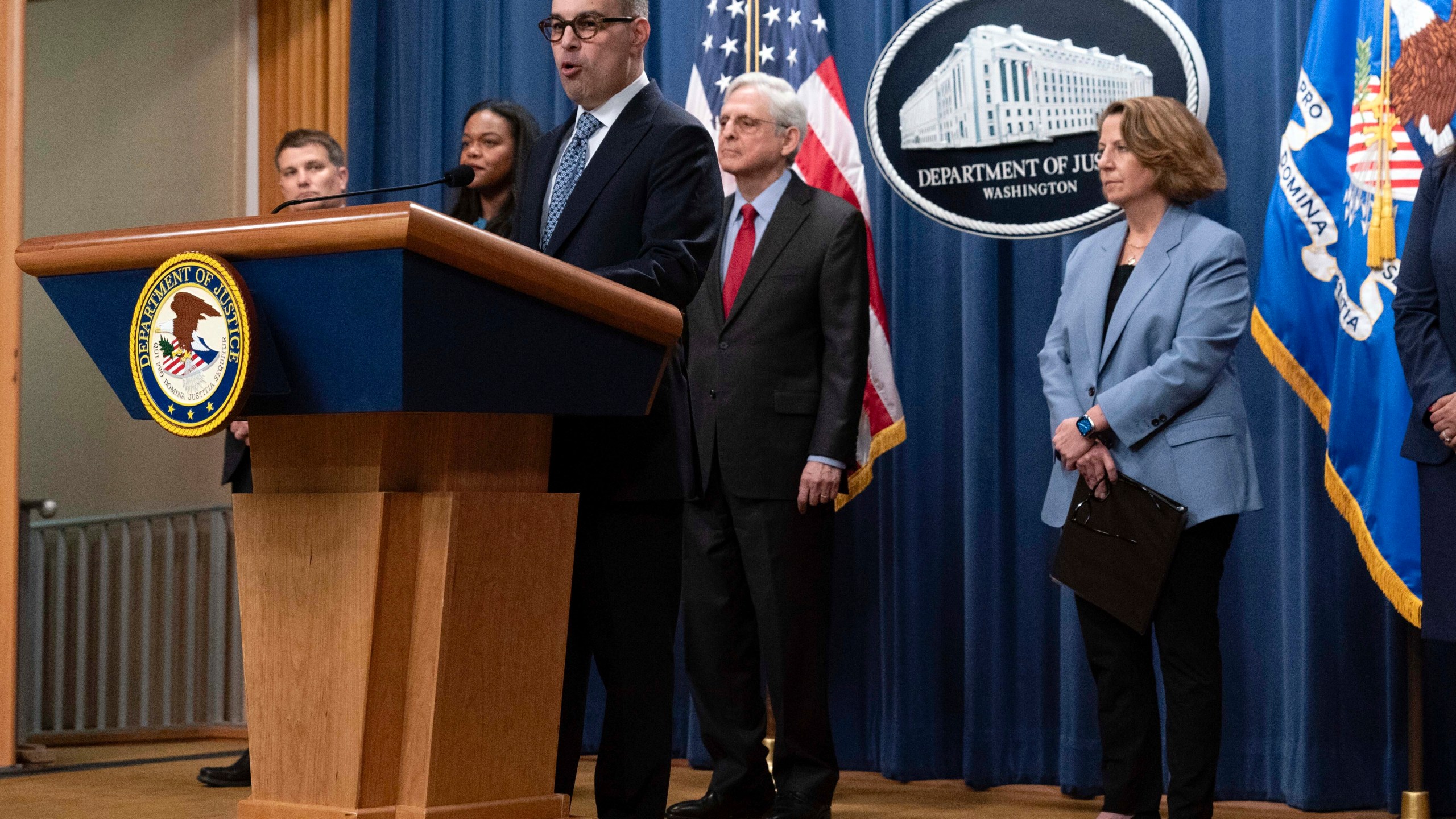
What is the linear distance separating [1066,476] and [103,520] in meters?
3.19

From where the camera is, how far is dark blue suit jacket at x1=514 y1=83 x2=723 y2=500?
173 cm

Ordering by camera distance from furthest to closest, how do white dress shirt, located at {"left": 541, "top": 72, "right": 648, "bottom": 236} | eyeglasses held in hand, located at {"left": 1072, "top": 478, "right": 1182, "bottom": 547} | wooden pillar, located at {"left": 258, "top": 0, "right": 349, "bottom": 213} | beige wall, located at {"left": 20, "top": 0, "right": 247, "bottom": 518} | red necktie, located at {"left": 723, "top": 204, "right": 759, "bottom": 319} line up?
beige wall, located at {"left": 20, "top": 0, "right": 247, "bottom": 518}
wooden pillar, located at {"left": 258, "top": 0, "right": 349, "bottom": 213}
red necktie, located at {"left": 723, "top": 204, "right": 759, "bottom": 319}
eyeglasses held in hand, located at {"left": 1072, "top": 478, "right": 1182, "bottom": 547}
white dress shirt, located at {"left": 541, "top": 72, "right": 648, "bottom": 236}

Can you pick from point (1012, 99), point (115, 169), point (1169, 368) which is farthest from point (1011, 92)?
point (115, 169)

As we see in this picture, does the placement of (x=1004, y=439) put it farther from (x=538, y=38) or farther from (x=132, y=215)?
(x=132, y=215)

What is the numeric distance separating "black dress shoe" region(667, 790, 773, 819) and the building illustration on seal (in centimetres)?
168

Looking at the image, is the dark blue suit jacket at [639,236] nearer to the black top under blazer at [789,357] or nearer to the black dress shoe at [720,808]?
the black top under blazer at [789,357]

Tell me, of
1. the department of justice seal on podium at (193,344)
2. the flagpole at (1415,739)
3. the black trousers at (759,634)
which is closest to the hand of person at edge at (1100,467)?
the black trousers at (759,634)

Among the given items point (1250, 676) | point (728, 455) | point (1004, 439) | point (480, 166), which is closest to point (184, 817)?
point (728, 455)

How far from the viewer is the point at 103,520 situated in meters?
4.50

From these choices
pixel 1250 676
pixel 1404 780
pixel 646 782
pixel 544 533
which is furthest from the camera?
pixel 1250 676

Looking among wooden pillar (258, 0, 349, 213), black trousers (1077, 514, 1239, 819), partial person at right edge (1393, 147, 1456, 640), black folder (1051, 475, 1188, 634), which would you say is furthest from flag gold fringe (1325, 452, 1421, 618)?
wooden pillar (258, 0, 349, 213)

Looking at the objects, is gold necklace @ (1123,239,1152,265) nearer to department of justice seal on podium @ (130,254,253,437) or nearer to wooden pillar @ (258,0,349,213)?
department of justice seal on podium @ (130,254,253,437)

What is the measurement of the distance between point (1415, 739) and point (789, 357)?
1.51 meters

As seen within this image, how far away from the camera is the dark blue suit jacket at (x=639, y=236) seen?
5.67ft
